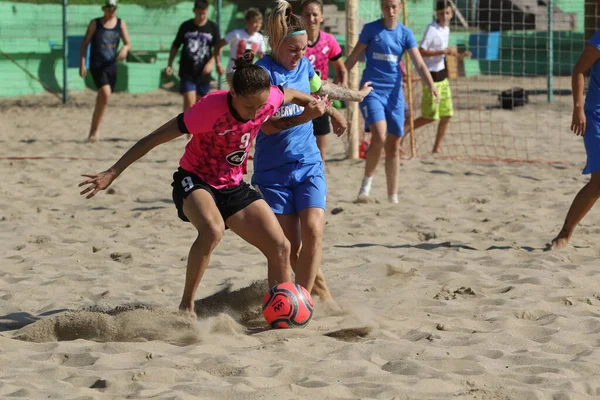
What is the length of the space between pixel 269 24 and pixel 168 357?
1908 millimetres

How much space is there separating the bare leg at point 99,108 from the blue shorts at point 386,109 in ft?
17.2

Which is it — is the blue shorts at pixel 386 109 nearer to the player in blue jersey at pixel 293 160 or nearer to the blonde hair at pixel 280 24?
the player in blue jersey at pixel 293 160

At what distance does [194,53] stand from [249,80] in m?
8.65

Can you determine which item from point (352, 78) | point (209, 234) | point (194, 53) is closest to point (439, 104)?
point (352, 78)

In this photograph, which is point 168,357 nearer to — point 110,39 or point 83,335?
point 83,335

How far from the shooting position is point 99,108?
12953mm

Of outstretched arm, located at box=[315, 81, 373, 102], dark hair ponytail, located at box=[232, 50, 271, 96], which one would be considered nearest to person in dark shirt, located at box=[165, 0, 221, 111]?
outstretched arm, located at box=[315, 81, 373, 102]

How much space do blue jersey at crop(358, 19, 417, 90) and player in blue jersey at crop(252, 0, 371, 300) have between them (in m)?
3.49

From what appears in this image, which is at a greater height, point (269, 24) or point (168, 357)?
point (269, 24)

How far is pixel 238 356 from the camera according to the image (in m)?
4.54

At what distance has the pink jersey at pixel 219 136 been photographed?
15.7 ft

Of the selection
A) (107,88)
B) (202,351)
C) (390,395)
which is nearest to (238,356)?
(202,351)

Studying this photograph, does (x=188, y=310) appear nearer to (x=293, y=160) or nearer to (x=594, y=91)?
(x=293, y=160)

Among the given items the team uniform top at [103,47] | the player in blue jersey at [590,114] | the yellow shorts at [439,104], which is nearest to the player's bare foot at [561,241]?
the player in blue jersey at [590,114]
